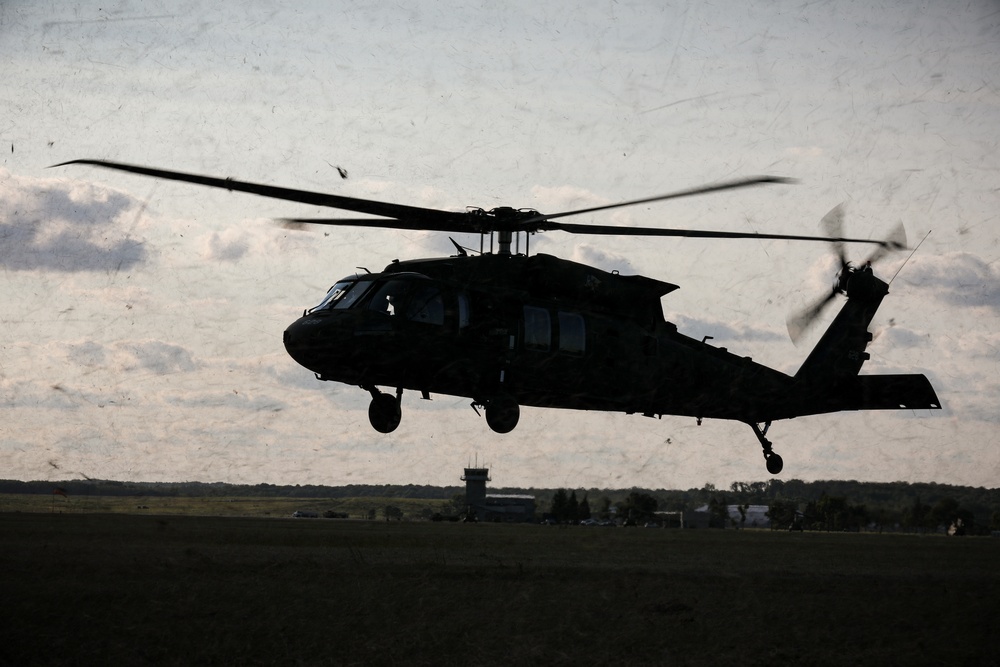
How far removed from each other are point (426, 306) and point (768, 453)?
9.01 m

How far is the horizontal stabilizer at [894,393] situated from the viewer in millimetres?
22922

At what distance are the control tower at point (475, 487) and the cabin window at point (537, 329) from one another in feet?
382

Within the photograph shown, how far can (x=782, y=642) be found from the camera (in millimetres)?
23766

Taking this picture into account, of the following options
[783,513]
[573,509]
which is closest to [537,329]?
[783,513]

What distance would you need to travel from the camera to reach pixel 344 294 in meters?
18.2

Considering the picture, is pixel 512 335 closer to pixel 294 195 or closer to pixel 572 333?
pixel 572 333

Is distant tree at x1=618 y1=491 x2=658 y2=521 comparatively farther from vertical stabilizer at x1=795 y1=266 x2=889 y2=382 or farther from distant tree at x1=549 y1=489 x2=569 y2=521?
vertical stabilizer at x1=795 y1=266 x2=889 y2=382

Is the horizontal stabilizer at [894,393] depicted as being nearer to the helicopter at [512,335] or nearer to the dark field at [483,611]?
the helicopter at [512,335]

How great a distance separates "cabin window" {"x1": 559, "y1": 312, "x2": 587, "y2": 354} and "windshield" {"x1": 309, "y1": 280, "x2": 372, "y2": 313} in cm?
376

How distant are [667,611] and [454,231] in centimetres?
1330

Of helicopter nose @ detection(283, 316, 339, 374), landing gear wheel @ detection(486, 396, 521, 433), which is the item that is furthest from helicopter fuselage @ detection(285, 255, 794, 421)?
landing gear wheel @ detection(486, 396, 521, 433)

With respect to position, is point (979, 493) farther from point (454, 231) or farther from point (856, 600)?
point (454, 231)

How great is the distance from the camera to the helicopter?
17.5 metres

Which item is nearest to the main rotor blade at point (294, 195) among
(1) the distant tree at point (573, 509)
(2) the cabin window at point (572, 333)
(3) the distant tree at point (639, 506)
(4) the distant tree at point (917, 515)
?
(2) the cabin window at point (572, 333)
